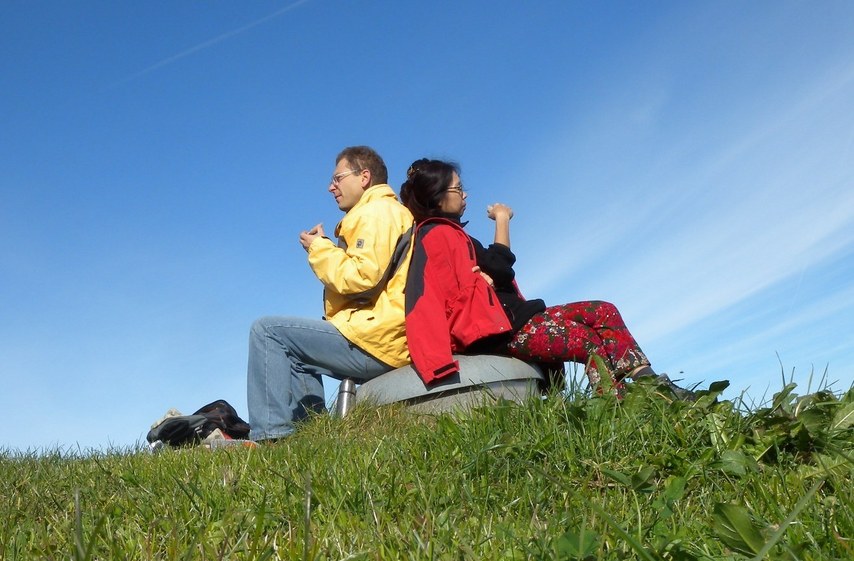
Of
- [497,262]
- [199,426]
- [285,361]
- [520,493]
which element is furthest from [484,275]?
[520,493]

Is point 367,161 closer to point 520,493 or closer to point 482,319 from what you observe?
point 482,319

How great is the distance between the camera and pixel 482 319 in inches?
234

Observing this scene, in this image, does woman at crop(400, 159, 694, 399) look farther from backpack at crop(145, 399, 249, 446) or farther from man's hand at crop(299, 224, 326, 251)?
backpack at crop(145, 399, 249, 446)

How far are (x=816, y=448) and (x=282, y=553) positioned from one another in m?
2.31

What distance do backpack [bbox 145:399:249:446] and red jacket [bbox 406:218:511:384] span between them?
261 cm

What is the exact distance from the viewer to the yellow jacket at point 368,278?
598 cm

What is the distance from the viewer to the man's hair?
6723 mm

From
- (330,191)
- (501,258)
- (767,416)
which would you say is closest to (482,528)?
(767,416)

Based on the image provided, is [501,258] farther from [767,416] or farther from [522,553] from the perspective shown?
[522,553]

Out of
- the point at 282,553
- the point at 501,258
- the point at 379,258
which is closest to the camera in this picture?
the point at 282,553

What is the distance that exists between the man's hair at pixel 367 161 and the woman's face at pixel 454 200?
0.59 metres

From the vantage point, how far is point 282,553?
8.12ft

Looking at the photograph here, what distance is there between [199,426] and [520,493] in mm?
5205

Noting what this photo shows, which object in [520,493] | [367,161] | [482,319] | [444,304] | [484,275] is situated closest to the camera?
[520,493]
